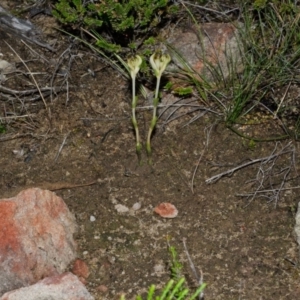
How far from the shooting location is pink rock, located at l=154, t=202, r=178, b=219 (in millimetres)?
3035

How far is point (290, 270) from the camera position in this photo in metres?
2.86

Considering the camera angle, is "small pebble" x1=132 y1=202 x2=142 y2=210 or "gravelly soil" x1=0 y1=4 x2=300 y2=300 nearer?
"gravelly soil" x1=0 y1=4 x2=300 y2=300

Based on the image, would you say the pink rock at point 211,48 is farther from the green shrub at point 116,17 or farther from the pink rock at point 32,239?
the pink rock at point 32,239

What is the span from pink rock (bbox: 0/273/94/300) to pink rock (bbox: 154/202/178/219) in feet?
1.68

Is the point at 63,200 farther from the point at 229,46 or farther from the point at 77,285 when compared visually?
the point at 229,46

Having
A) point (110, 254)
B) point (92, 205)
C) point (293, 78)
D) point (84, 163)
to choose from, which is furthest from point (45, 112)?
point (293, 78)

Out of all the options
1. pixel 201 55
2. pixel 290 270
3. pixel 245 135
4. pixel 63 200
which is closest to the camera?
pixel 290 270

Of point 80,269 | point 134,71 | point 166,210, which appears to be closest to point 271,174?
point 166,210

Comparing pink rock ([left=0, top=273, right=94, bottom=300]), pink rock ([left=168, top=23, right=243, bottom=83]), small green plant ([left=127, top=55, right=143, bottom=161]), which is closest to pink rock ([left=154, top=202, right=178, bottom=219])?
small green plant ([left=127, top=55, right=143, bottom=161])

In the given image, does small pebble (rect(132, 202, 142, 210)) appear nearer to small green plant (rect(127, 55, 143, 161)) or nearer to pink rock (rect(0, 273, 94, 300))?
small green plant (rect(127, 55, 143, 161))

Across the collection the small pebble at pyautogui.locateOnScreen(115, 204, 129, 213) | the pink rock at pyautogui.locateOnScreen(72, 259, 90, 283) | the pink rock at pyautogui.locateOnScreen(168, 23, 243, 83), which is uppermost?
the pink rock at pyautogui.locateOnScreen(168, 23, 243, 83)

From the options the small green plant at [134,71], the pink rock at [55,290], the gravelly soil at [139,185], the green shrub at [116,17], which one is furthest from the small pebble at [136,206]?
the green shrub at [116,17]

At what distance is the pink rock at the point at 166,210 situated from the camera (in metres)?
3.04

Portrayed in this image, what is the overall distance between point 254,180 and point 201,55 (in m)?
0.75
